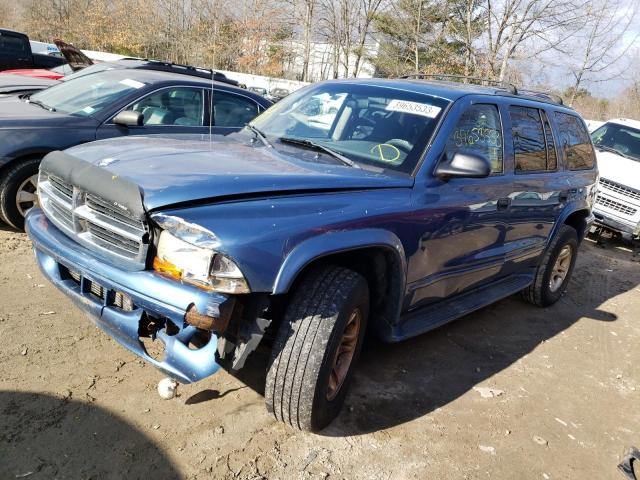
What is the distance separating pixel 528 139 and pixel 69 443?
374 centimetres

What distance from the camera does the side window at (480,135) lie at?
11.1 feet

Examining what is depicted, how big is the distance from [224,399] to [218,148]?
4.74 ft

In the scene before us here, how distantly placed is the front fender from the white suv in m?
7.28

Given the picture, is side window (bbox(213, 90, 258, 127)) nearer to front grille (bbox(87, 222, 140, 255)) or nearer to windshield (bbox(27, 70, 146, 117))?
windshield (bbox(27, 70, 146, 117))

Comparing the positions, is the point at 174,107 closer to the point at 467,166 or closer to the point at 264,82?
the point at 467,166

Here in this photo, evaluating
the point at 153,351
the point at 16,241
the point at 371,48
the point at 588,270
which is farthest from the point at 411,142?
the point at 371,48

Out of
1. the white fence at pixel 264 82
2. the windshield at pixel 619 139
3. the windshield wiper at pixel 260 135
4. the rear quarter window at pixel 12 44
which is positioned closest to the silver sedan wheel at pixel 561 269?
the windshield wiper at pixel 260 135

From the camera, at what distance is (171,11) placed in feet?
97.4

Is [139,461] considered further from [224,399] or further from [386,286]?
[386,286]

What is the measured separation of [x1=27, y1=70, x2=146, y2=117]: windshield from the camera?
525 cm

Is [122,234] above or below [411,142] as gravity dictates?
below

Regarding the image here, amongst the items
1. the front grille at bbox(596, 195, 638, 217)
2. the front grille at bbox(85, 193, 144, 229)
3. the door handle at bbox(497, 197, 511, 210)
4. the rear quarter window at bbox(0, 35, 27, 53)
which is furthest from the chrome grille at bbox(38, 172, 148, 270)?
the rear quarter window at bbox(0, 35, 27, 53)

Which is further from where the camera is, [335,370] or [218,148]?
[218,148]

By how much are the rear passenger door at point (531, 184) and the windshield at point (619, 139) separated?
5867mm
